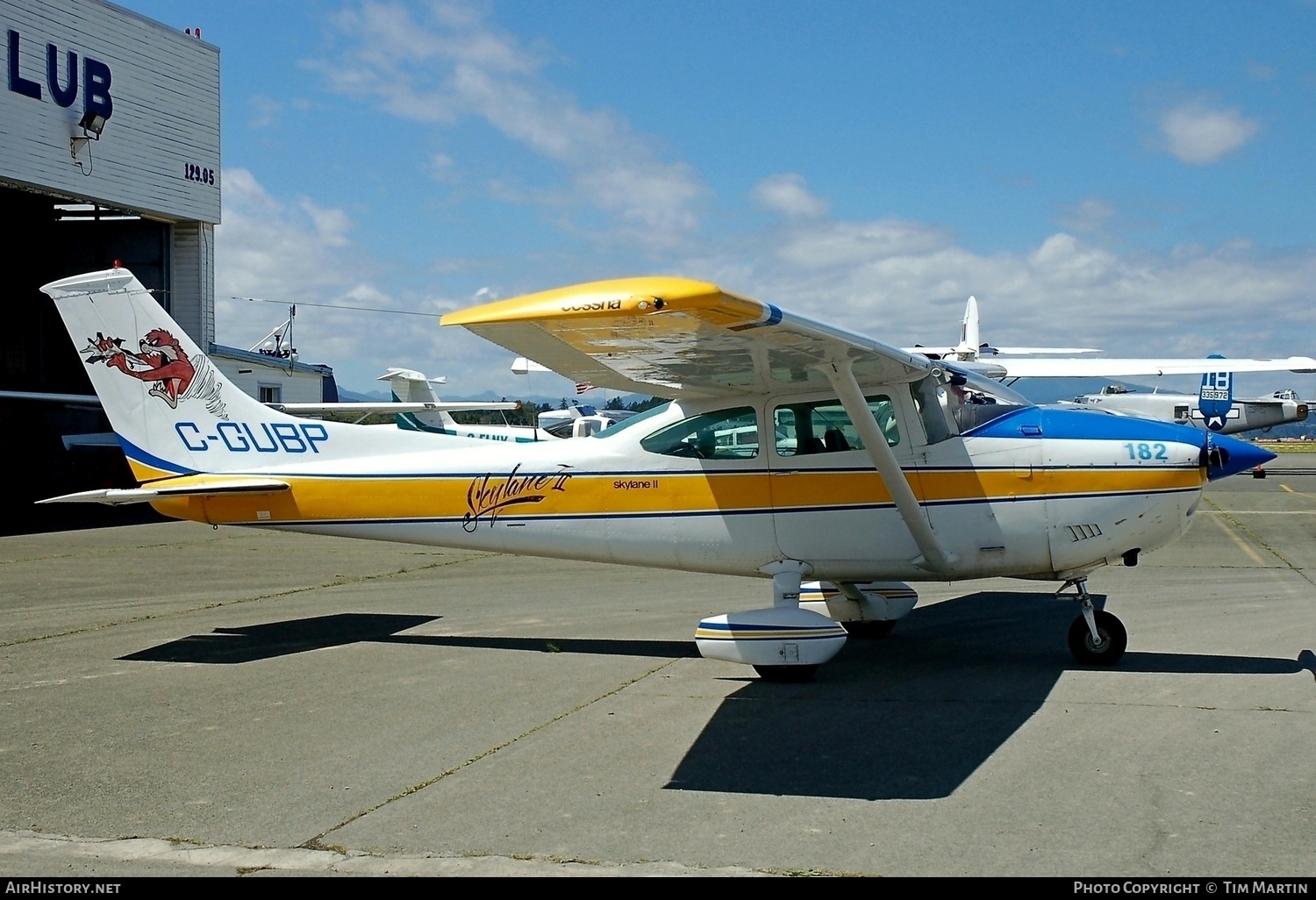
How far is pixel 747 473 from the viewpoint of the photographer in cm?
808

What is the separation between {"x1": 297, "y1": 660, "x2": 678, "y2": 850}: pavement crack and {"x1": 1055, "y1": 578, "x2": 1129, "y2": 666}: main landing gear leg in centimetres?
306

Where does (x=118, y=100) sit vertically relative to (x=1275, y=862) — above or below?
above

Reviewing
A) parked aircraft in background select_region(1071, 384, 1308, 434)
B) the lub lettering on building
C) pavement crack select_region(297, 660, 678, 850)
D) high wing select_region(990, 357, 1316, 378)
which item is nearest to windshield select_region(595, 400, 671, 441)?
pavement crack select_region(297, 660, 678, 850)

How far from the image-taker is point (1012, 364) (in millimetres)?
30406

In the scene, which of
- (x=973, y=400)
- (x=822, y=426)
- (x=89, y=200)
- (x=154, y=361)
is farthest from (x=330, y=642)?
(x=89, y=200)

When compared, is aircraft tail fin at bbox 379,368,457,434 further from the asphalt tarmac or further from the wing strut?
the wing strut

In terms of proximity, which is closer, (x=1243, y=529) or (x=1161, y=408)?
(x=1243, y=529)

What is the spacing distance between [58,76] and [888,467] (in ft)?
71.1

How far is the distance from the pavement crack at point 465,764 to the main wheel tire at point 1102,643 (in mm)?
3048

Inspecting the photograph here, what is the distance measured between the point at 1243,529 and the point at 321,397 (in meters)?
29.2

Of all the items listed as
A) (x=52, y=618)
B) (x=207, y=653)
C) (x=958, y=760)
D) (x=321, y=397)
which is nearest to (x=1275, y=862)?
(x=958, y=760)

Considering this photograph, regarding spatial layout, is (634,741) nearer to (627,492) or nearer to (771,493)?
(771,493)

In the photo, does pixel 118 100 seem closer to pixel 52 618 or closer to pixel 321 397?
pixel 321 397

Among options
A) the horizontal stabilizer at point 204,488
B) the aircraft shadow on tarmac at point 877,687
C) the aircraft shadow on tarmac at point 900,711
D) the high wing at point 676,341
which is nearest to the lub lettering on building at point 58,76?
the horizontal stabilizer at point 204,488
